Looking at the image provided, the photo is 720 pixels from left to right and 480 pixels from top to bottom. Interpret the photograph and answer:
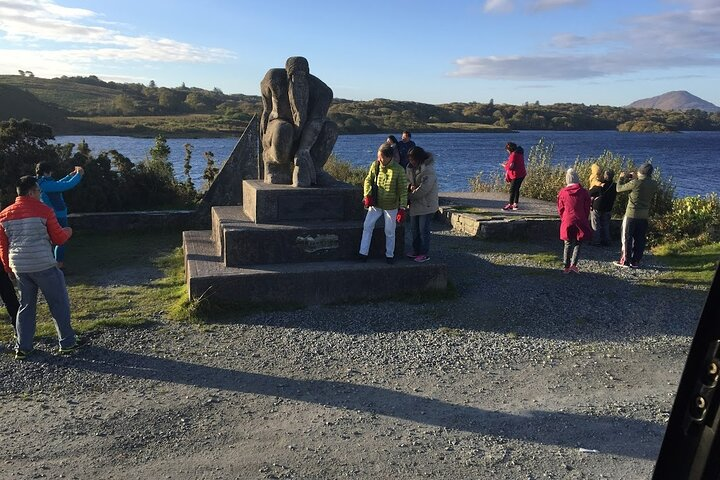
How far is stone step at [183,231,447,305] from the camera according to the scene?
20.7 ft

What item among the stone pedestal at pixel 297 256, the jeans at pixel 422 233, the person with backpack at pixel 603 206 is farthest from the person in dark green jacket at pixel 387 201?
the person with backpack at pixel 603 206

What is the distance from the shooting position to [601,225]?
9.93 m

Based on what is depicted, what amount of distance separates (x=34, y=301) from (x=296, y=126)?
410cm

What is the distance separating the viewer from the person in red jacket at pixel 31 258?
4.93 m

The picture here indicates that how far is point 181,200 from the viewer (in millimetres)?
12781

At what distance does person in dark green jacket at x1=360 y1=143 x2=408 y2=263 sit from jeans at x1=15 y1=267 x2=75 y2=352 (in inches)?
132

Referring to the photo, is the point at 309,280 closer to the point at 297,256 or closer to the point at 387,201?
the point at 297,256

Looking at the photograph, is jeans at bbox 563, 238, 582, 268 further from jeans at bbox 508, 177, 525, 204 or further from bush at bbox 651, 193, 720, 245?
jeans at bbox 508, 177, 525, 204

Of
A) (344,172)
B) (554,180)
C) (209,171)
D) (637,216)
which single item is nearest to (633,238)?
(637,216)

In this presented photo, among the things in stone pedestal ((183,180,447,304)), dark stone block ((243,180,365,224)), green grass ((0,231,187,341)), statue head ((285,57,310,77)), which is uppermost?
statue head ((285,57,310,77))

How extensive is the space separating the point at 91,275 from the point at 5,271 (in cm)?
256

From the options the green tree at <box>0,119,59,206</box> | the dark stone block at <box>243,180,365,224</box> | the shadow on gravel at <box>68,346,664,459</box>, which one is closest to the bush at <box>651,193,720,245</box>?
the dark stone block at <box>243,180,365,224</box>

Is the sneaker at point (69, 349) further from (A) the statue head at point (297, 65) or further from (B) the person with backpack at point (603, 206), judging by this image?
(B) the person with backpack at point (603, 206)

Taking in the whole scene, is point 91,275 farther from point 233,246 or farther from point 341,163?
point 341,163
